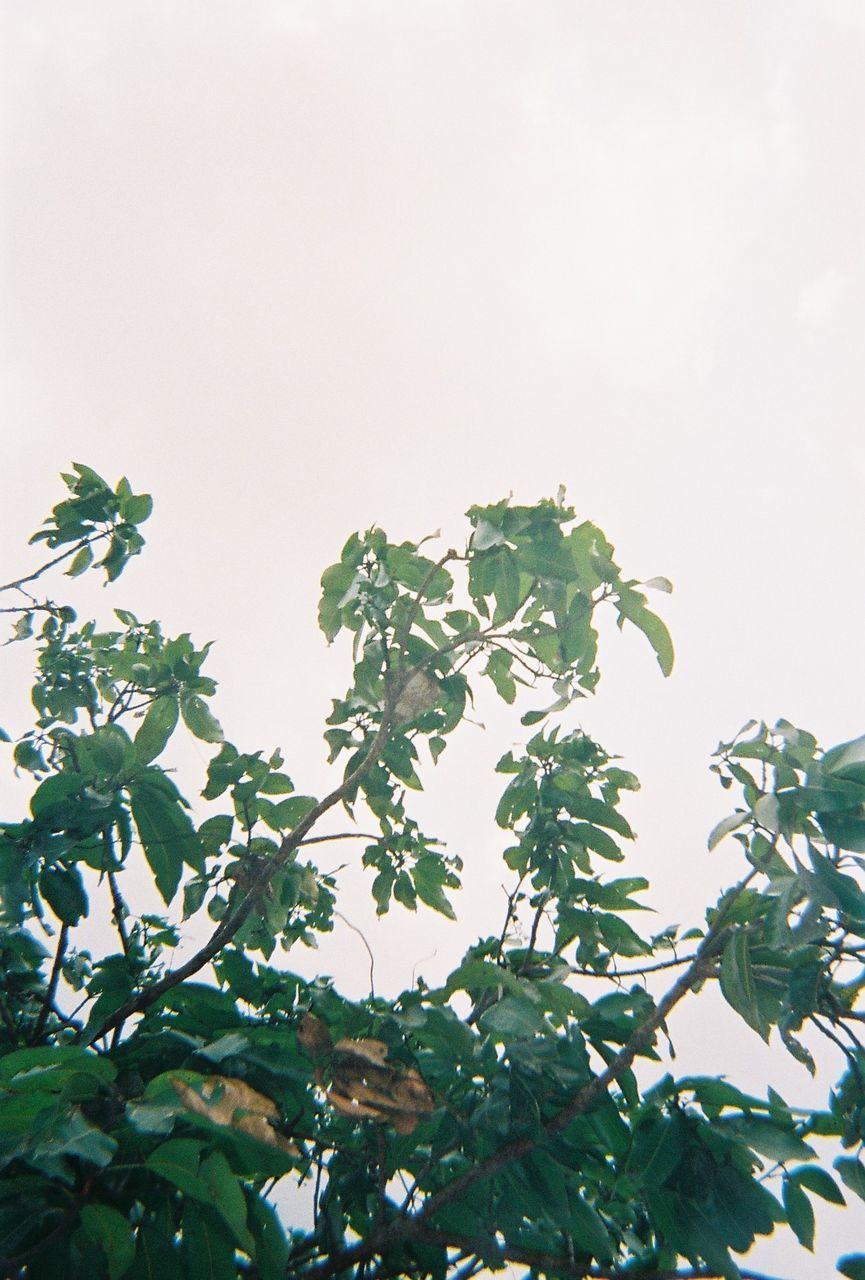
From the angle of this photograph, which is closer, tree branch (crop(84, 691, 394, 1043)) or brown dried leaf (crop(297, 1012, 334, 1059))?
brown dried leaf (crop(297, 1012, 334, 1059))

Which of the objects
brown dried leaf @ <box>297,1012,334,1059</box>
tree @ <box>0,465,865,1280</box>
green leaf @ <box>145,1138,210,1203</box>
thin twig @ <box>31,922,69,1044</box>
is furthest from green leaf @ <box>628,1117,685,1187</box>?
thin twig @ <box>31,922,69,1044</box>

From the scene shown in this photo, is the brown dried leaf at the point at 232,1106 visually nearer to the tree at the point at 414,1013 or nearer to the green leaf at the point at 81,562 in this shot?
the tree at the point at 414,1013

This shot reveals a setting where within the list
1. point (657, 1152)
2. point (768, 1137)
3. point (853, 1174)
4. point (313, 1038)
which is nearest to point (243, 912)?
point (313, 1038)

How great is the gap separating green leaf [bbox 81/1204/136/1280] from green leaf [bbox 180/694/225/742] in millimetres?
1512

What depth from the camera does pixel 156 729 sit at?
243cm

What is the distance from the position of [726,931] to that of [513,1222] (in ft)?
2.68

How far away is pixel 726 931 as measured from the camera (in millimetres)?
1854

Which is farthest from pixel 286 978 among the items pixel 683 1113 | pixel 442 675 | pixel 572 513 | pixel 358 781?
pixel 572 513

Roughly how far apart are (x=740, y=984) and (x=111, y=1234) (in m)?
1.26

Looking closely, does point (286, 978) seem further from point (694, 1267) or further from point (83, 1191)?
point (694, 1267)

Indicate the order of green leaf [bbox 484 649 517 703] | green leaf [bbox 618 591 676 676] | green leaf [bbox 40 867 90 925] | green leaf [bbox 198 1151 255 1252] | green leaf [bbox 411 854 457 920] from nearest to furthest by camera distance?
green leaf [bbox 198 1151 255 1252]
green leaf [bbox 618 591 676 676]
green leaf [bbox 40 867 90 925]
green leaf [bbox 484 649 517 703]
green leaf [bbox 411 854 457 920]

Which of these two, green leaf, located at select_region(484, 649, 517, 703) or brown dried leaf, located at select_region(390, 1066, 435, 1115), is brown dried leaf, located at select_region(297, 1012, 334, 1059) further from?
green leaf, located at select_region(484, 649, 517, 703)

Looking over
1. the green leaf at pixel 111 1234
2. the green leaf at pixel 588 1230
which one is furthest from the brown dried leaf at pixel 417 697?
the green leaf at pixel 111 1234

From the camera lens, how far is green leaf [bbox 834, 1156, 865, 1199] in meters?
1.72
